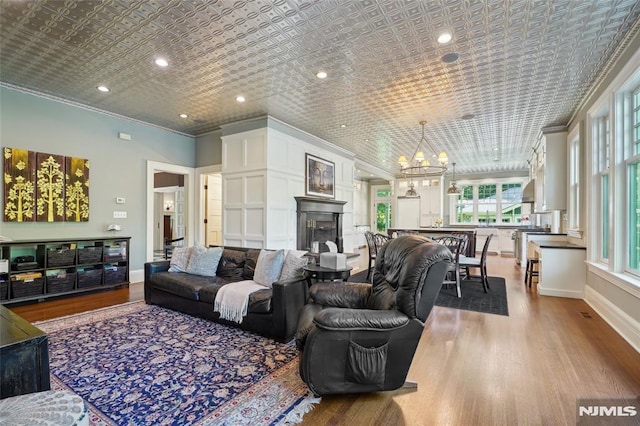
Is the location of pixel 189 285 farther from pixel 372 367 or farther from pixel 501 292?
pixel 501 292

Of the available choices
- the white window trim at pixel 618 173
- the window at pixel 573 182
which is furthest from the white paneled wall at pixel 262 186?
the window at pixel 573 182

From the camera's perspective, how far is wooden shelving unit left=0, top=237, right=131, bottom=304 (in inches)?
161

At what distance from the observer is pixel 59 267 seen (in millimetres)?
4484

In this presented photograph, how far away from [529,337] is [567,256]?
2.36m

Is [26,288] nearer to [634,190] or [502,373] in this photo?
[502,373]

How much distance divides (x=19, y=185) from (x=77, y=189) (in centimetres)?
68

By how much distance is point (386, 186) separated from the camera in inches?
532

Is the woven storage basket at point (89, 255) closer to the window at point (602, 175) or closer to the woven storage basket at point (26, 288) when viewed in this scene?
the woven storage basket at point (26, 288)

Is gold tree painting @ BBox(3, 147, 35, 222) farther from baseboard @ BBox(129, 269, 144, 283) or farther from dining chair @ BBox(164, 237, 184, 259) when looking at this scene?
dining chair @ BBox(164, 237, 184, 259)

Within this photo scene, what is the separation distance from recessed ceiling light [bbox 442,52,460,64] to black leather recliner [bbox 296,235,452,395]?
8.07ft

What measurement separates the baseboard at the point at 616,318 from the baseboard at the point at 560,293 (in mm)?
256

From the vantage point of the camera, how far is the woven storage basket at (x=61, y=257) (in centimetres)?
441

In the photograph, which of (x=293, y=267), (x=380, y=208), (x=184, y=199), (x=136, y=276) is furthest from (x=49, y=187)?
(x=380, y=208)

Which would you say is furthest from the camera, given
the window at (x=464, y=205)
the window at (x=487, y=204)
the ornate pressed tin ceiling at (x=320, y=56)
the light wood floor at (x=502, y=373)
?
the window at (x=464, y=205)
